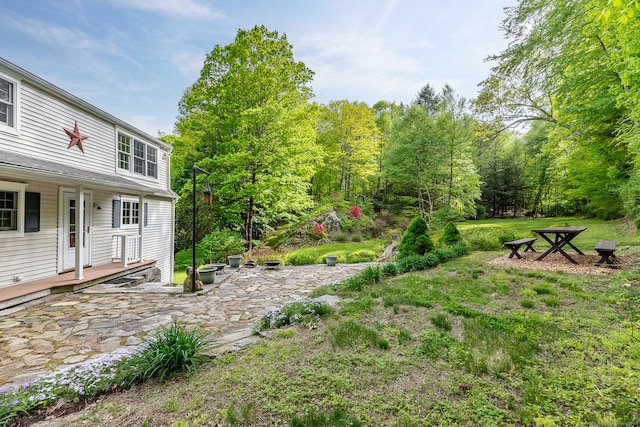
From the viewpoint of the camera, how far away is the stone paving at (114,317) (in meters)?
3.38

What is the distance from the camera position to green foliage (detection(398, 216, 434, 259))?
8734mm

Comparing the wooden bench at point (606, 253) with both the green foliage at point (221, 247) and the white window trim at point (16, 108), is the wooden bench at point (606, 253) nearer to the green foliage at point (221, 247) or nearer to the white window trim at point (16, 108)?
the green foliage at point (221, 247)

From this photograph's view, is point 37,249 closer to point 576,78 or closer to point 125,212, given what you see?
point 125,212

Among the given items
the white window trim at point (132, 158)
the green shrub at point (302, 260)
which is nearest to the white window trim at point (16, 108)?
the white window trim at point (132, 158)

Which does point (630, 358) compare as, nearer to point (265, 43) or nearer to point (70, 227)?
point (70, 227)

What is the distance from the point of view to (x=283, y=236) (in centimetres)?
1498

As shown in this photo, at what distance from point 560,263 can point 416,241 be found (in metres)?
3.66

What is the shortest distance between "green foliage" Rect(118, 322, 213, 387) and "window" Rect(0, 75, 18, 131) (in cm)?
654

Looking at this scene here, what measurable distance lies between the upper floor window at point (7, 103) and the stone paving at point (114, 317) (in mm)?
3980

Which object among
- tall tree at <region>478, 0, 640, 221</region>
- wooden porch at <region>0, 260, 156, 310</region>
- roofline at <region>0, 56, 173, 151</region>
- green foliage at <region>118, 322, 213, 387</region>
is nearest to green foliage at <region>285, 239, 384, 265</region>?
wooden porch at <region>0, 260, 156, 310</region>

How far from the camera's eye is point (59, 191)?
22.2ft

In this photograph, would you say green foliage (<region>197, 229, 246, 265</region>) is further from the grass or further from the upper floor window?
the grass

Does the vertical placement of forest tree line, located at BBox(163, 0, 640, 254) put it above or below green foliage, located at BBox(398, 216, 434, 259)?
above

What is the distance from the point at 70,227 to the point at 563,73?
15.9 metres
